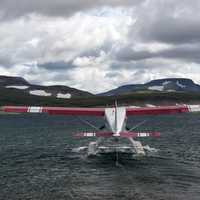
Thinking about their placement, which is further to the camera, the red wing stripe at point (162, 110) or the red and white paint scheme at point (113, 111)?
Result: the red wing stripe at point (162, 110)

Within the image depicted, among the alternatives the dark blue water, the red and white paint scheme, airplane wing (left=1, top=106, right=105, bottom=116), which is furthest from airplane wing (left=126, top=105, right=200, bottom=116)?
the dark blue water

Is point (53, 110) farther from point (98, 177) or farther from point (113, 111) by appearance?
point (98, 177)

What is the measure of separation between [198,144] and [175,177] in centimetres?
1949

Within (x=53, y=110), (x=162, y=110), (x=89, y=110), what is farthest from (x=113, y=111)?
(x=53, y=110)

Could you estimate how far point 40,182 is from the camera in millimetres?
25984

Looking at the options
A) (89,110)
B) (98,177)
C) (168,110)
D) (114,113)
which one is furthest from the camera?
(89,110)

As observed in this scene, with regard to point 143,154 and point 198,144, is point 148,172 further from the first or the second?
point 198,144

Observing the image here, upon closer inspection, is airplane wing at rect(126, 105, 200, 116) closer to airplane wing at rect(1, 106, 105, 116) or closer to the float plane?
the float plane

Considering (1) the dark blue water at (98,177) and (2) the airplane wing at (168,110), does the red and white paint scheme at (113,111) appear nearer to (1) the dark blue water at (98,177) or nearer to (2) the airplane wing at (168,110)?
(2) the airplane wing at (168,110)

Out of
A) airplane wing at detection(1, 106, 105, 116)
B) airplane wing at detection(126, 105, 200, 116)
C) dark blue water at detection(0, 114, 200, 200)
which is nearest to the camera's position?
dark blue water at detection(0, 114, 200, 200)

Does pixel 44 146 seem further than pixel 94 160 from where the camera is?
Yes

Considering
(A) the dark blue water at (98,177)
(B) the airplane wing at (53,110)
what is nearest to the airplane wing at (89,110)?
(B) the airplane wing at (53,110)

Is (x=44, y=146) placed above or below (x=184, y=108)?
below

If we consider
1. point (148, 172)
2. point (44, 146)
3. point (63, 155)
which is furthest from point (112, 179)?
point (44, 146)
